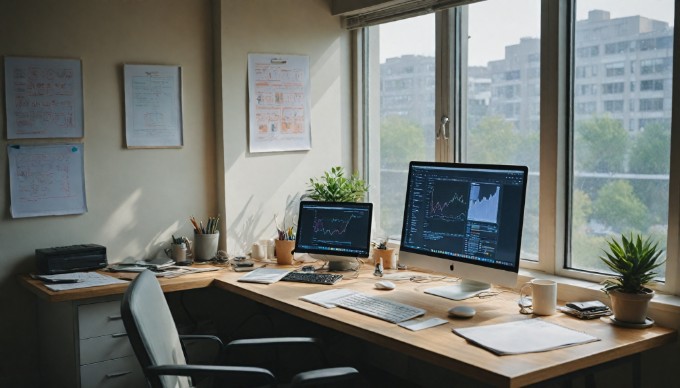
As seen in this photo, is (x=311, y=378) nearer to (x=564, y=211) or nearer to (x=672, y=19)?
(x=564, y=211)

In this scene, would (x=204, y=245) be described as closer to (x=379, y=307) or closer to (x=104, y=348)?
(x=104, y=348)

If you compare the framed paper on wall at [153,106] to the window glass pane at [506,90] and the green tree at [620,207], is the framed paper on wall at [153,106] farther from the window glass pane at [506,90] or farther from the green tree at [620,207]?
the green tree at [620,207]

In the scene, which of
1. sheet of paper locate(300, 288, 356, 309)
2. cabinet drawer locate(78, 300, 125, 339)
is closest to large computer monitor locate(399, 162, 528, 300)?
sheet of paper locate(300, 288, 356, 309)

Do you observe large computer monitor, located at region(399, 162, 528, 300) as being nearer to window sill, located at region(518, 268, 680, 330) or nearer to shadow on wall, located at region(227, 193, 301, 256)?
window sill, located at region(518, 268, 680, 330)

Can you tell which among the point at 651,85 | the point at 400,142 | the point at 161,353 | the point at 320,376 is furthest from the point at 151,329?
the point at 400,142

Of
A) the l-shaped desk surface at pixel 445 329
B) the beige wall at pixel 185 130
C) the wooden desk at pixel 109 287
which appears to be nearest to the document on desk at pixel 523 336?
the l-shaped desk surface at pixel 445 329

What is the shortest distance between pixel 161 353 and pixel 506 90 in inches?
79.2

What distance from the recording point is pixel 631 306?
8.60 feet

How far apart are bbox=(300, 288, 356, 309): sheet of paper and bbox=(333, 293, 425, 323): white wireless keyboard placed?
0.10ft

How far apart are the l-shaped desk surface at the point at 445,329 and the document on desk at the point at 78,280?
5 cm

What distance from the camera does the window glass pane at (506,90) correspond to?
3346 millimetres

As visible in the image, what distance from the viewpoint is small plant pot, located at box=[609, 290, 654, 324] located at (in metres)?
2.60

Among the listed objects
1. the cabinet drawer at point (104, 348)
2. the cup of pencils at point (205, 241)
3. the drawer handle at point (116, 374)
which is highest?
the cup of pencils at point (205, 241)

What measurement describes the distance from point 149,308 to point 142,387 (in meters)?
1.24
